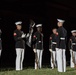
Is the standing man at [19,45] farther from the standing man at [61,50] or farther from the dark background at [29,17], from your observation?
the dark background at [29,17]

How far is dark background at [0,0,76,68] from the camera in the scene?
19516mm

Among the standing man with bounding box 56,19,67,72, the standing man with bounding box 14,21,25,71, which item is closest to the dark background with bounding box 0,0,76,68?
the standing man with bounding box 14,21,25,71

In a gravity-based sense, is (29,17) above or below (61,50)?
above

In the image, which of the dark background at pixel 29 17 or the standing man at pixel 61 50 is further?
the dark background at pixel 29 17

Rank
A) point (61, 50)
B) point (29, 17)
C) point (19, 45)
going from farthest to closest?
point (29, 17)
point (19, 45)
point (61, 50)

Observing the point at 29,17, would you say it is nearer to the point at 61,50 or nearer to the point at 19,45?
the point at 19,45

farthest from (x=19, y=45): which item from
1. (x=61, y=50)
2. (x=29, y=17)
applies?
(x=29, y=17)

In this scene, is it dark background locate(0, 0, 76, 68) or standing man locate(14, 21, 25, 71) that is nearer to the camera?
standing man locate(14, 21, 25, 71)

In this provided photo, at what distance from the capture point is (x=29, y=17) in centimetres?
2075

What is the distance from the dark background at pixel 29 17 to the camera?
1952 centimetres

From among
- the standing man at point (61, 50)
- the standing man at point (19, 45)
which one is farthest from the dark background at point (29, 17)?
the standing man at point (61, 50)

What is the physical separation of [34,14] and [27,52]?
2563 mm

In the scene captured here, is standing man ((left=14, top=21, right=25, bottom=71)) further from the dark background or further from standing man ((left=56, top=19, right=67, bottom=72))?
the dark background

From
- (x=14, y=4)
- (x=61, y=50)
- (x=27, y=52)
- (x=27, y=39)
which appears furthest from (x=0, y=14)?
(x=61, y=50)
